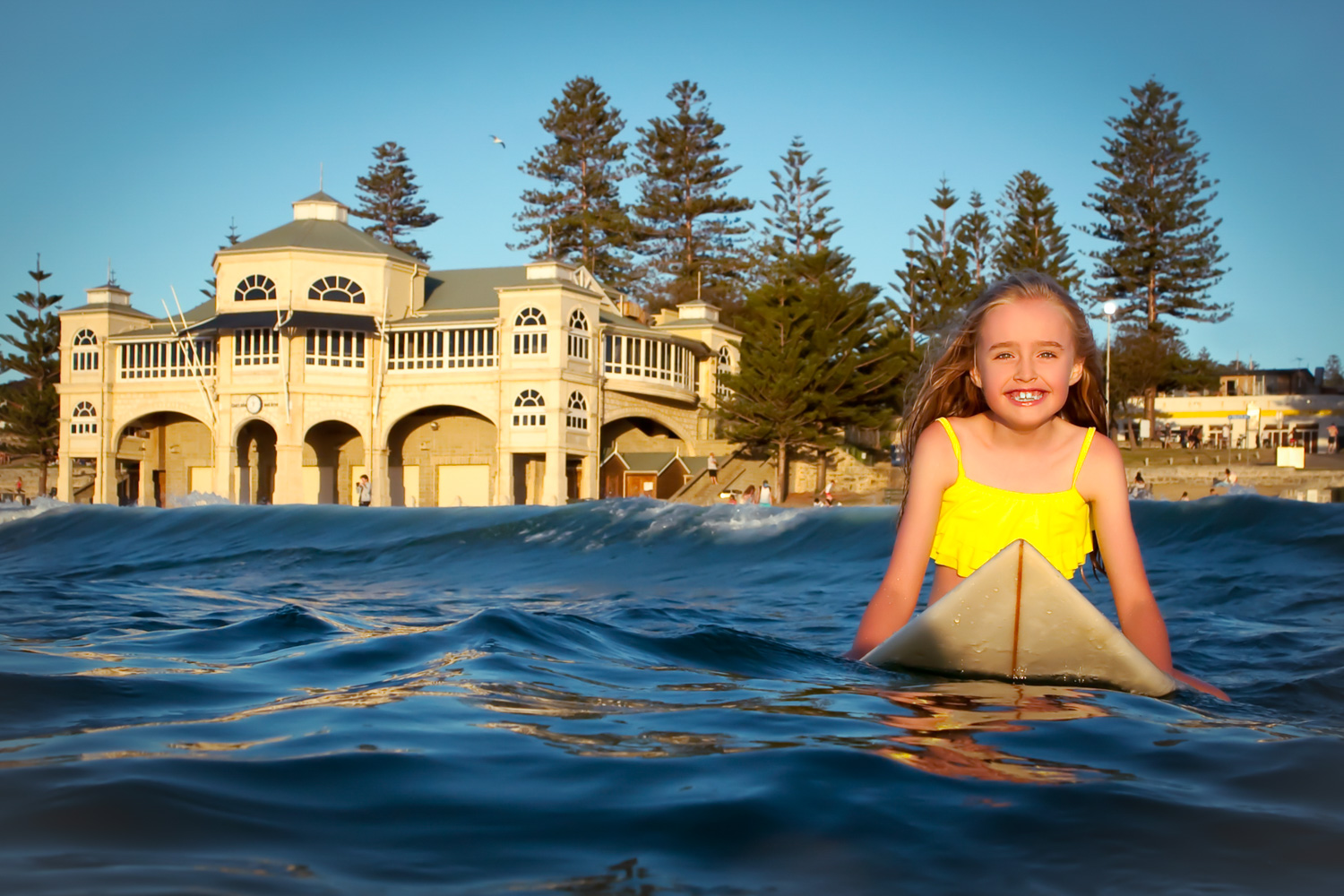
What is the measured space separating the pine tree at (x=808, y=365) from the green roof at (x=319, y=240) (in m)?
12.1

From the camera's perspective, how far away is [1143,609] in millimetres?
2682

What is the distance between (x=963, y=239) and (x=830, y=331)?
35.2 feet

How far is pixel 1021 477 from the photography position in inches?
110

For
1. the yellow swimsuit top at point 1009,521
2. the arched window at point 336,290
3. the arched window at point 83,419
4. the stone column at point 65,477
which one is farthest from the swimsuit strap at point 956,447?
the stone column at point 65,477

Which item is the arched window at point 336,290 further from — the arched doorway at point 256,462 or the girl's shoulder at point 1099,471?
the girl's shoulder at point 1099,471

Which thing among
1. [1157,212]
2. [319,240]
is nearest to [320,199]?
[319,240]

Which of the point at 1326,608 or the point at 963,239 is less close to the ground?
the point at 963,239

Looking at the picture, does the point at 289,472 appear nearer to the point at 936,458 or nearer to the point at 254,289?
the point at 254,289

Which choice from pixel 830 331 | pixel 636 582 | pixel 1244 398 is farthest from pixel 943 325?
pixel 1244 398

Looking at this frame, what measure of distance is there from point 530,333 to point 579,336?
1538 mm

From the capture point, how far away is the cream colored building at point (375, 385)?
35.8 metres

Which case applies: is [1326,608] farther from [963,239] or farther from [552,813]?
[963,239]

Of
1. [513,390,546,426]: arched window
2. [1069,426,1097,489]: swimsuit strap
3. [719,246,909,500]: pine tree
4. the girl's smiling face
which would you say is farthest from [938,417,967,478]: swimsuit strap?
[513,390,546,426]: arched window

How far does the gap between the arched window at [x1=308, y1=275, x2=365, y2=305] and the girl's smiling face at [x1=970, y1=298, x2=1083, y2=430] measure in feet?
120
